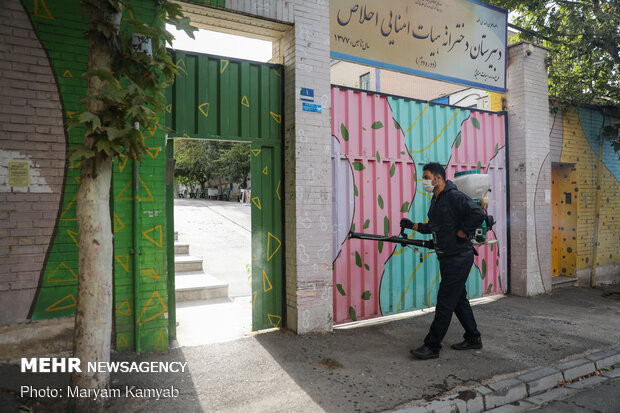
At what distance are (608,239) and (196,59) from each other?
9.66m

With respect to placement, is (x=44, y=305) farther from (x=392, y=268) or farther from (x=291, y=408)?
(x=392, y=268)

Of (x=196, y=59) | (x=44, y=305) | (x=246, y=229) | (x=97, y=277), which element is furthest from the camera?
(x=246, y=229)

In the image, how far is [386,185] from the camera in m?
6.22

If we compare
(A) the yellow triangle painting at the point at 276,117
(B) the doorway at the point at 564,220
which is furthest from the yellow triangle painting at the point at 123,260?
(B) the doorway at the point at 564,220

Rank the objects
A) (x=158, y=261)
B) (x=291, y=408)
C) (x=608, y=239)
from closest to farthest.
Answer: (x=291, y=408), (x=158, y=261), (x=608, y=239)

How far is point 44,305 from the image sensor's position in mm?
4008

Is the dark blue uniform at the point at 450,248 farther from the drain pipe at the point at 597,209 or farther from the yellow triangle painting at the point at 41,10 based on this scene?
the drain pipe at the point at 597,209

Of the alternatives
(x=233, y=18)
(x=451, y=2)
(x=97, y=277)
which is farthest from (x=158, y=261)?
(x=451, y=2)

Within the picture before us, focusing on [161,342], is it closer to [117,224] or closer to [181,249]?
[117,224]

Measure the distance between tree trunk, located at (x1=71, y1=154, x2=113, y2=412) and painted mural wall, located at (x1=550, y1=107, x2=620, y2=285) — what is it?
8.63m

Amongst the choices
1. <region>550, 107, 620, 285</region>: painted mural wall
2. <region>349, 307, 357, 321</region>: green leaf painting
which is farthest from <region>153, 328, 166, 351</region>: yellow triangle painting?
<region>550, 107, 620, 285</region>: painted mural wall

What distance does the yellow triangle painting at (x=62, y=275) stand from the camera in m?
4.04

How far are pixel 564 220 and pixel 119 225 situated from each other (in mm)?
9029

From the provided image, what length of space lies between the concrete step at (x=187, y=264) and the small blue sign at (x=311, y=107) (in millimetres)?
4031
